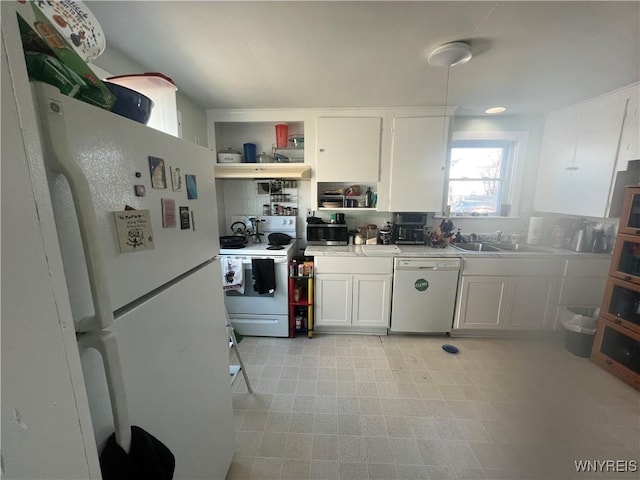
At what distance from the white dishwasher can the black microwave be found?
2.00ft

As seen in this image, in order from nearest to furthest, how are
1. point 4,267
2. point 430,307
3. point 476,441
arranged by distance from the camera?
point 4,267 < point 476,441 < point 430,307

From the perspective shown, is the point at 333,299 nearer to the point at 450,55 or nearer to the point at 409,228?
the point at 409,228

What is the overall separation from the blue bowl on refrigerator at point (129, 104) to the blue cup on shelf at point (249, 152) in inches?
76.6

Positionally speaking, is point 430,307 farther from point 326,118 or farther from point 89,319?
point 89,319

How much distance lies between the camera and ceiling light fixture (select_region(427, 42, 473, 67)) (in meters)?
1.36

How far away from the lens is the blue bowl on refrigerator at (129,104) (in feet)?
2.19

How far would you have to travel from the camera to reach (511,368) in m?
0.56

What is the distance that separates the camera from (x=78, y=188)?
1.33 feet

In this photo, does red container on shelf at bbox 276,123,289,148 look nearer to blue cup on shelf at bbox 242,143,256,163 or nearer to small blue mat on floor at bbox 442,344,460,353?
blue cup on shelf at bbox 242,143,256,163

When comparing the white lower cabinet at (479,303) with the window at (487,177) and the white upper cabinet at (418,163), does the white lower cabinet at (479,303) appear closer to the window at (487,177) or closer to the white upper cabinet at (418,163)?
the white upper cabinet at (418,163)

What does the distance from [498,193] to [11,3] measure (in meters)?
0.96

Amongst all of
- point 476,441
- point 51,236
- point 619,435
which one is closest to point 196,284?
point 51,236

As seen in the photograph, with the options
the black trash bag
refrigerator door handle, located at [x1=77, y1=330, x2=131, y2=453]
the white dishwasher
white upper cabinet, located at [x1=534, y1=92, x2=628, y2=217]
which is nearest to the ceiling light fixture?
white upper cabinet, located at [x1=534, y1=92, x2=628, y2=217]

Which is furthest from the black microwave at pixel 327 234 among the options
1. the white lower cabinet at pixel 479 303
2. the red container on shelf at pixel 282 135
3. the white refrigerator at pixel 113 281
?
the white refrigerator at pixel 113 281
